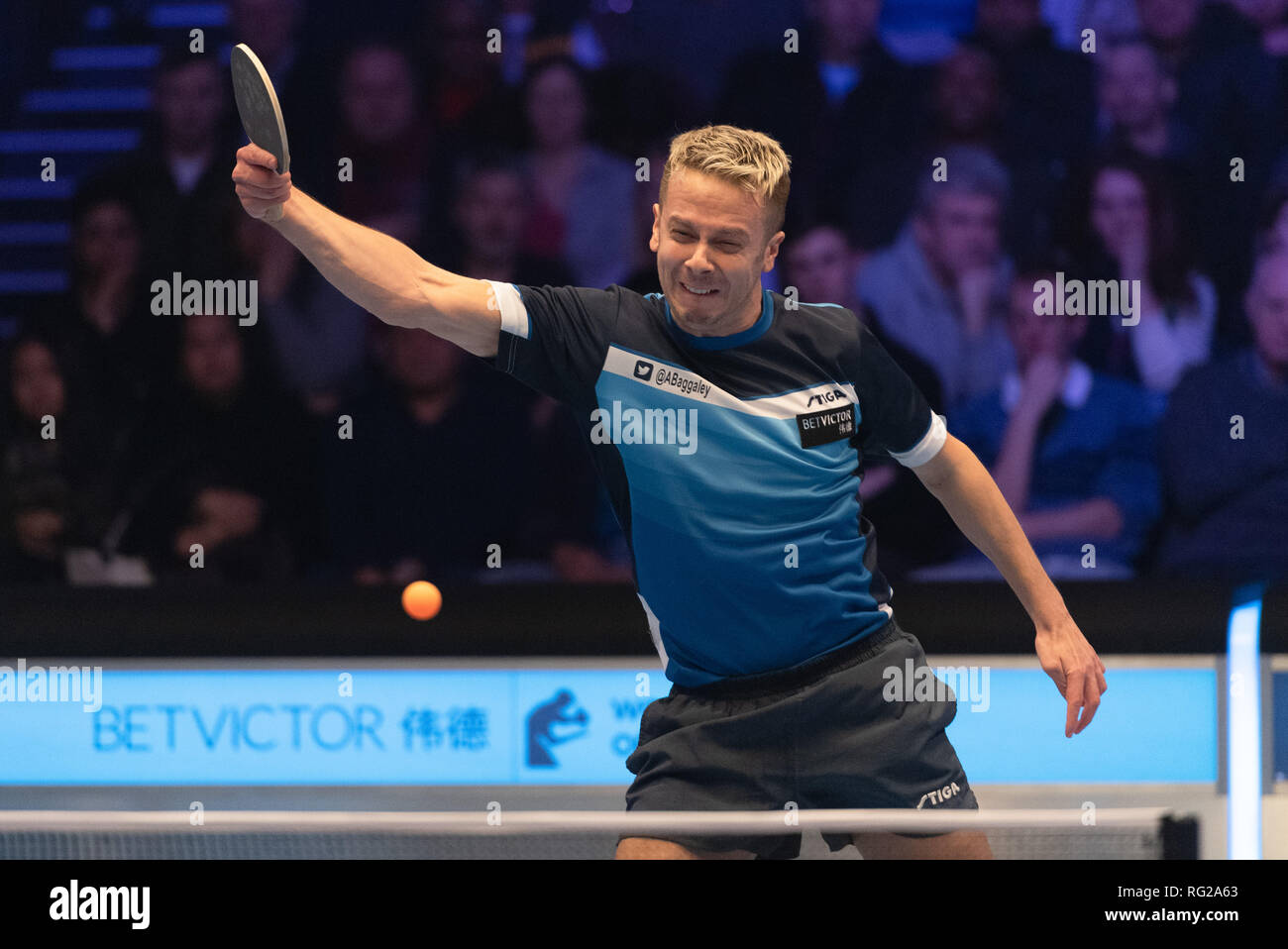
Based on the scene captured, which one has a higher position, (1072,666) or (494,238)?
(494,238)

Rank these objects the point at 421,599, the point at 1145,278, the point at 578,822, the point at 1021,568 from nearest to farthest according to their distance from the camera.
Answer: the point at 578,822 < the point at 1021,568 < the point at 421,599 < the point at 1145,278

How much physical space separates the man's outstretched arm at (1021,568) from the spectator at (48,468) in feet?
12.8

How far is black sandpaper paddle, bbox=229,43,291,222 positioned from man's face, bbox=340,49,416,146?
11.8 ft

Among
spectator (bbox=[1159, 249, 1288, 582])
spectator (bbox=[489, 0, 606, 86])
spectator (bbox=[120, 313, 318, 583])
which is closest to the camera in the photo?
spectator (bbox=[1159, 249, 1288, 582])

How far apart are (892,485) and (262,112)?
144 inches

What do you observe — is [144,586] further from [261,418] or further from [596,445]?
[596,445]

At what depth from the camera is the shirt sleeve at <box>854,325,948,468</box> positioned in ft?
10.1

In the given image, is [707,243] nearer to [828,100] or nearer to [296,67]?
[828,100]

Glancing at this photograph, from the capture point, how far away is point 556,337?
116 inches

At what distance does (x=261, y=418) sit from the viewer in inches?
240

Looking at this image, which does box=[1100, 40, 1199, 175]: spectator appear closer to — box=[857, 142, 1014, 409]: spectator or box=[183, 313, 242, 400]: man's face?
box=[857, 142, 1014, 409]: spectator

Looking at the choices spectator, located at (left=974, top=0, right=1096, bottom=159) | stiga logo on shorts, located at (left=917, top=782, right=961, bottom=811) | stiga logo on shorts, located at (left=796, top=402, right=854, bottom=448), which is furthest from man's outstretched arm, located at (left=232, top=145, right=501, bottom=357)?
spectator, located at (left=974, top=0, right=1096, bottom=159)

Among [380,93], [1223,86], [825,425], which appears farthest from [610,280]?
[825,425]

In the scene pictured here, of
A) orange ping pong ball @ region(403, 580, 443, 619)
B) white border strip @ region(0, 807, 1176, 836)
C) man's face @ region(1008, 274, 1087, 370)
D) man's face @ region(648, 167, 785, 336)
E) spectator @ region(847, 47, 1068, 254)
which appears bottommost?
white border strip @ region(0, 807, 1176, 836)
